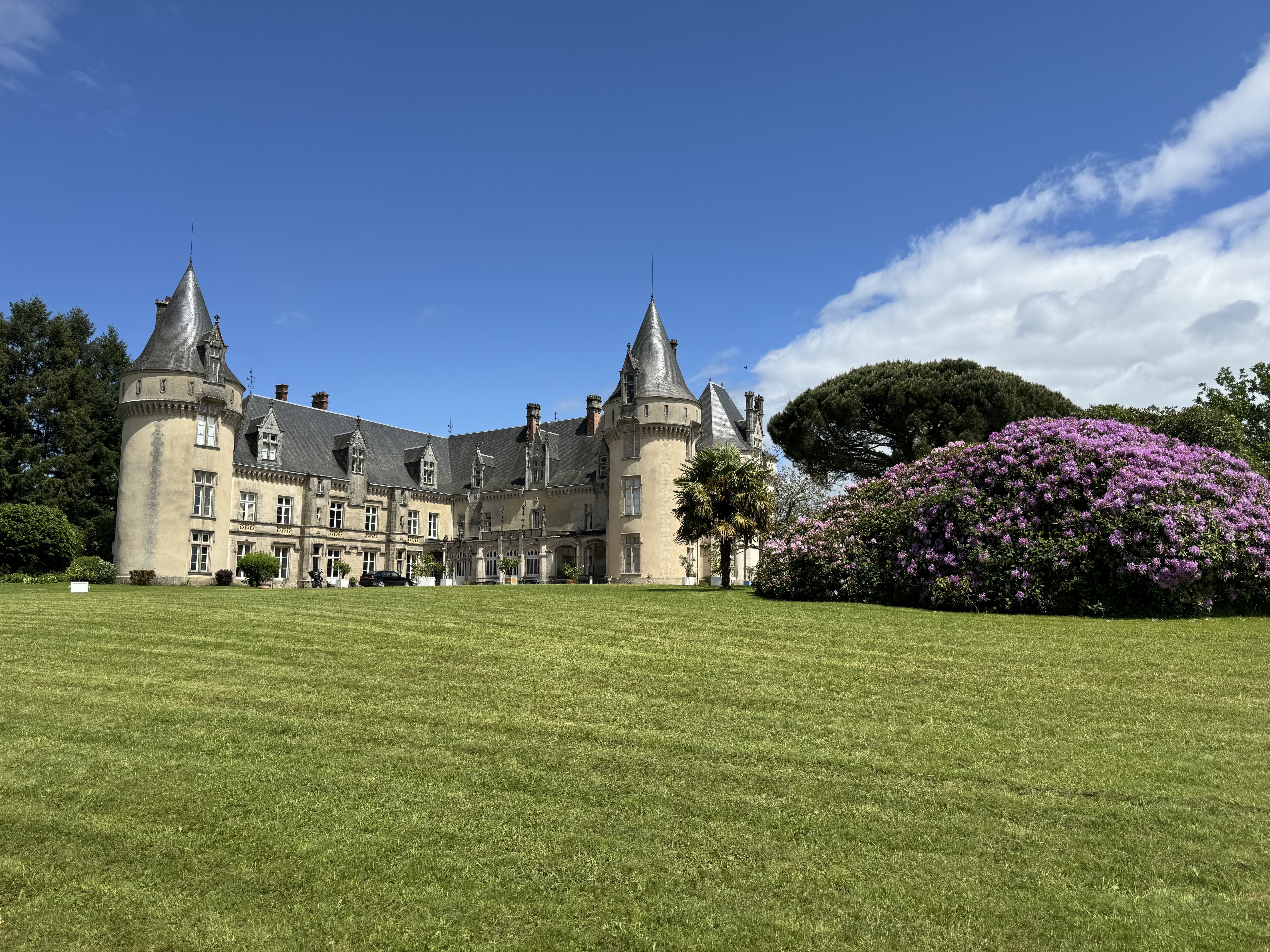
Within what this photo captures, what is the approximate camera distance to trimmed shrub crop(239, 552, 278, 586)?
1708 inches

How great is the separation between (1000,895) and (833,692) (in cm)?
512

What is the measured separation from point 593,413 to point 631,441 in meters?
9.29

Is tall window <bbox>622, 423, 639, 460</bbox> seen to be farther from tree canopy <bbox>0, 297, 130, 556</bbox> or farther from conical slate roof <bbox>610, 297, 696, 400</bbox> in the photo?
tree canopy <bbox>0, 297, 130, 556</bbox>

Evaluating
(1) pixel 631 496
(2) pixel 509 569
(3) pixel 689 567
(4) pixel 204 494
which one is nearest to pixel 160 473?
(4) pixel 204 494

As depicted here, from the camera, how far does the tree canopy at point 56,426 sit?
53.4 metres

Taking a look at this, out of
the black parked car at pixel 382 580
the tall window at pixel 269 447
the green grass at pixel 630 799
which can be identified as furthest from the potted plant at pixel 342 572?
the green grass at pixel 630 799

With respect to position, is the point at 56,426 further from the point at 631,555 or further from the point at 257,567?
the point at 631,555

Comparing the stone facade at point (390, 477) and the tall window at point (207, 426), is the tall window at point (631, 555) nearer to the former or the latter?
the stone facade at point (390, 477)

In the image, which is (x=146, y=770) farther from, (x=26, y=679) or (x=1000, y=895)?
(x=1000, y=895)

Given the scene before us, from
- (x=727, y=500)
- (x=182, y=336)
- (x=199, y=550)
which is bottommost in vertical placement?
(x=199, y=550)

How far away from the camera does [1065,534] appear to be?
19.9 m

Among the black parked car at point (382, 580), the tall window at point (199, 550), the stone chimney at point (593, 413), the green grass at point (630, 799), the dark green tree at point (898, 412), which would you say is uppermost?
the stone chimney at point (593, 413)

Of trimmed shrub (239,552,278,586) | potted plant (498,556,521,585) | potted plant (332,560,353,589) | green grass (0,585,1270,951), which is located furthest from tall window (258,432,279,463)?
green grass (0,585,1270,951)

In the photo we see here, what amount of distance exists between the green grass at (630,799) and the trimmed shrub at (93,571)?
114ft
